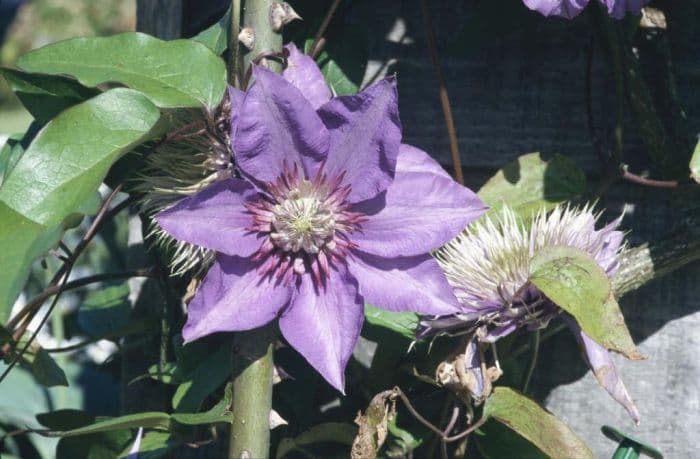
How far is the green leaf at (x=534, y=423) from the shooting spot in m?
0.81

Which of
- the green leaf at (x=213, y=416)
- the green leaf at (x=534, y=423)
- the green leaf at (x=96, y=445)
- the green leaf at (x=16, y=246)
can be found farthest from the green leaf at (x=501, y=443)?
the green leaf at (x=16, y=246)

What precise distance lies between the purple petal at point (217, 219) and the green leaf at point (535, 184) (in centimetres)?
28

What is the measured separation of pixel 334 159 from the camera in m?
0.78

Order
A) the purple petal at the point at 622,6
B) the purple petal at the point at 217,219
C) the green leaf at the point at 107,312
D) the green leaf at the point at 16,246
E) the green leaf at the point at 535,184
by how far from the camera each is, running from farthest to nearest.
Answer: the green leaf at the point at 107,312 → the green leaf at the point at 535,184 → the purple petal at the point at 622,6 → the purple petal at the point at 217,219 → the green leaf at the point at 16,246

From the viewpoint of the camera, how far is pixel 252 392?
807 mm

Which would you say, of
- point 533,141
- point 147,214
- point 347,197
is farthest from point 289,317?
point 533,141

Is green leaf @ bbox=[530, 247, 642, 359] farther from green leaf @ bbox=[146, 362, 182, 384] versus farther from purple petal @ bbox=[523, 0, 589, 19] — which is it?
green leaf @ bbox=[146, 362, 182, 384]

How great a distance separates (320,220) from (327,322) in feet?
0.28

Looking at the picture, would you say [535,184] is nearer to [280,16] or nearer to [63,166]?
[280,16]

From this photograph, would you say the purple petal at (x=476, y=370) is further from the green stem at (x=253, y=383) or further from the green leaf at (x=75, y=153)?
the green leaf at (x=75, y=153)

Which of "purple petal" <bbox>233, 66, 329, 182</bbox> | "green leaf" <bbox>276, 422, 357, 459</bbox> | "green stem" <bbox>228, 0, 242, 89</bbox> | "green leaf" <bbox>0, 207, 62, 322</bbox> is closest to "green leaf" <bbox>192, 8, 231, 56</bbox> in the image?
"green stem" <bbox>228, 0, 242, 89</bbox>

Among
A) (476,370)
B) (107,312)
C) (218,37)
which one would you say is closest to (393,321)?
(476,370)

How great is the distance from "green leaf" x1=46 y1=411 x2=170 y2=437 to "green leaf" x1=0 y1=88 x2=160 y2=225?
188 mm

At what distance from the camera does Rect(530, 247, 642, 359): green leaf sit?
2.40 feet
